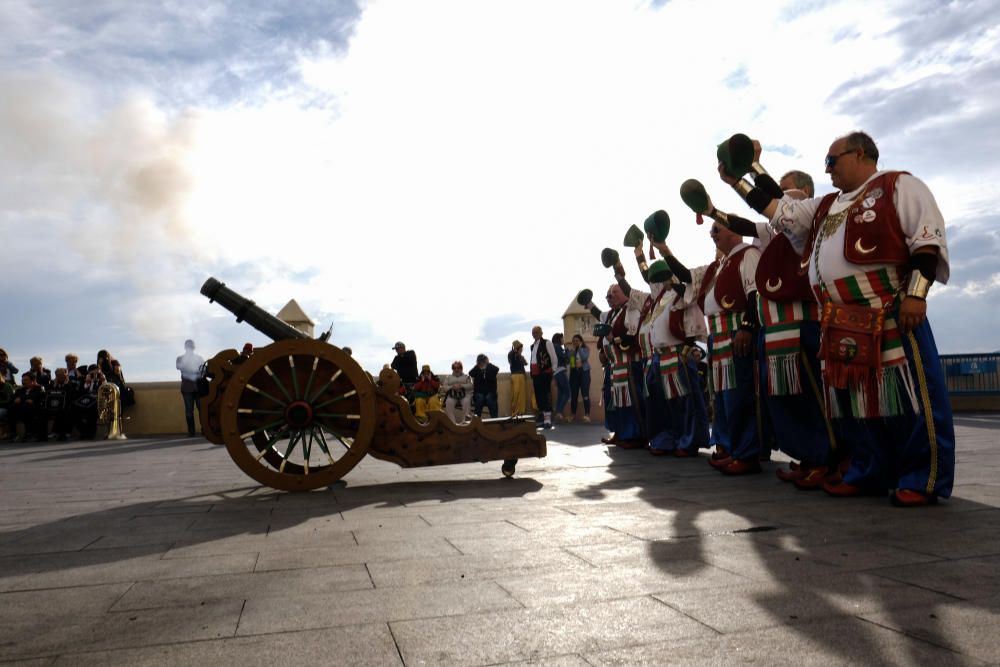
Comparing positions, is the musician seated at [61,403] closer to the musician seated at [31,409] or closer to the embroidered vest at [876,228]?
the musician seated at [31,409]

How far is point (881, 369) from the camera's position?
14.4ft

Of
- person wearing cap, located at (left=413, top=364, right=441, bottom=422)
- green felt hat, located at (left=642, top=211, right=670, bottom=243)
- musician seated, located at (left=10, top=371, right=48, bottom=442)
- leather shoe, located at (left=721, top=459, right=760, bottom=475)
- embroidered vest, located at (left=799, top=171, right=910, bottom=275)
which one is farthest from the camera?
musician seated, located at (left=10, top=371, right=48, bottom=442)

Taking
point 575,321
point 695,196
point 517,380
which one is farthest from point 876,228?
point 575,321

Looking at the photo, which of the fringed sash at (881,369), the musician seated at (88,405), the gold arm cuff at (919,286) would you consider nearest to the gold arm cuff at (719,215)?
the fringed sash at (881,369)

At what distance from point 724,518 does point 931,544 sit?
1020mm

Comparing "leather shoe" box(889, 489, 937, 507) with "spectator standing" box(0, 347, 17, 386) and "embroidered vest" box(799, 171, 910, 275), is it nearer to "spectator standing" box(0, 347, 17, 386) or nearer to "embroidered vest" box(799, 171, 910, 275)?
"embroidered vest" box(799, 171, 910, 275)

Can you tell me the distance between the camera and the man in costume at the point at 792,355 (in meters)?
5.33

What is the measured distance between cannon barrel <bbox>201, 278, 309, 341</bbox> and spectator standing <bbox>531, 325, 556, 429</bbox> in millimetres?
10005

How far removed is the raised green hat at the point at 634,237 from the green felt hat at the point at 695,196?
2886 millimetres

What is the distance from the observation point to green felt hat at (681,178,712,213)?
18.5ft

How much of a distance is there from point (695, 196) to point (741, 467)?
2067 mm

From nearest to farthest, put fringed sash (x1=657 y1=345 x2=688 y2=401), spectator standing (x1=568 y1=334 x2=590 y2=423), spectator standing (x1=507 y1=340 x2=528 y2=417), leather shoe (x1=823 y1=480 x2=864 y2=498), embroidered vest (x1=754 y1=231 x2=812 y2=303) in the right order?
leather shoe (x1=823 y1=480 x2=864 y2=498)
embroidered vest (x1=754 y1=231 x2=812 y2=303)
fringed sash (x1=657 y1=345 x2=688 y2=401)
spectator standing (x1=568 y1=334 x2=590 y2=423)
spectator standing (x1=507 y1=340 x2=528 y2=417)

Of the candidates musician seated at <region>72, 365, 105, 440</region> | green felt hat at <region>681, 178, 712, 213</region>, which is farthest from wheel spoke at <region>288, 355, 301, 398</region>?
musician seated at <region>72, 365, 105, 440</region>

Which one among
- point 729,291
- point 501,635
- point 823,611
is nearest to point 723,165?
point 729,291
